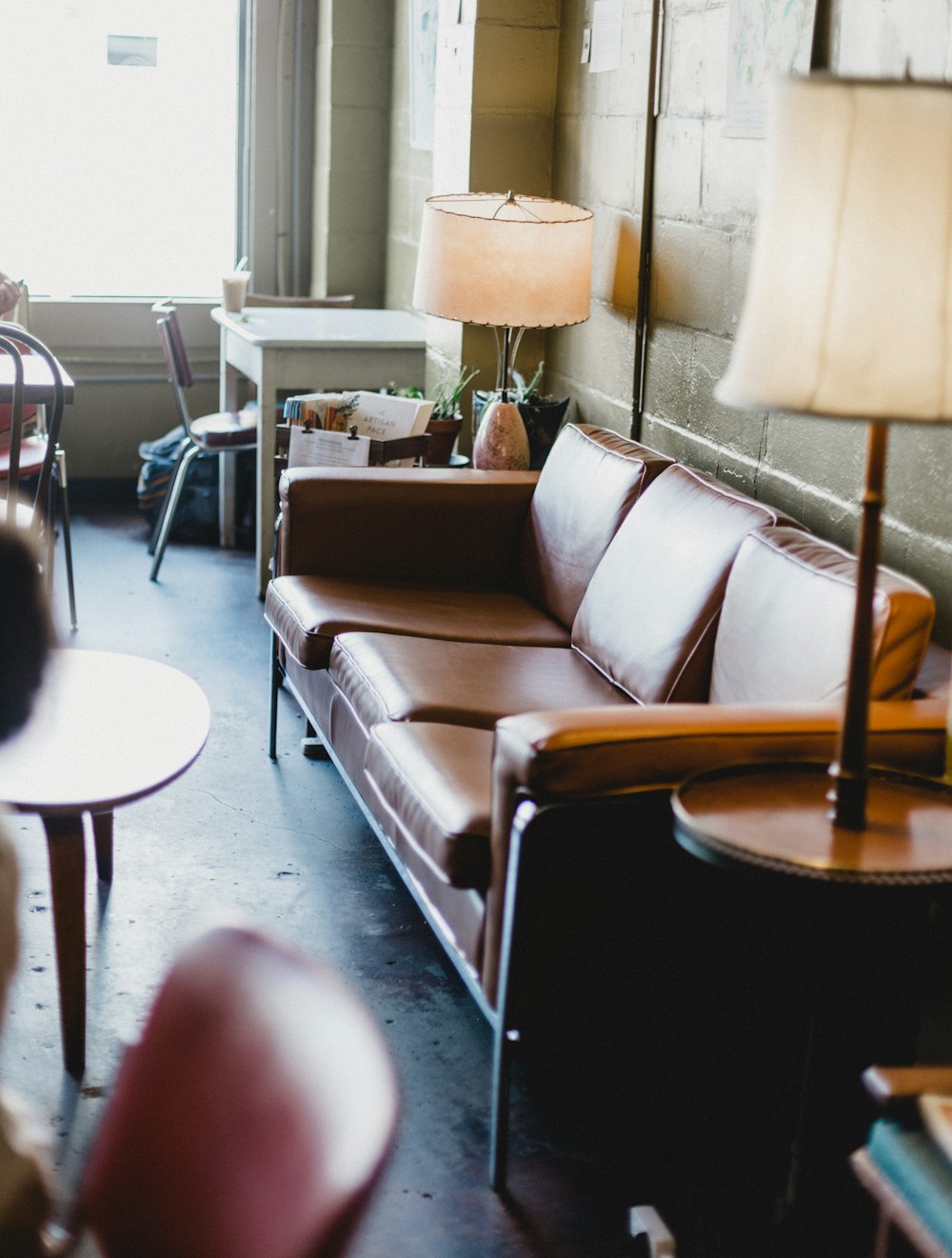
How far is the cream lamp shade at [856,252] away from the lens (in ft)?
4.72

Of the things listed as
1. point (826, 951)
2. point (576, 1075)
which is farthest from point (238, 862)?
point (826, 951)

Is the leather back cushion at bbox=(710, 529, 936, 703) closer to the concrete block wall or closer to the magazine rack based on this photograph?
the concrete block wall

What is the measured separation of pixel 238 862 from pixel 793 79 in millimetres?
1943

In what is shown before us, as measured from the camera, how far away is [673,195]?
3.31 meters

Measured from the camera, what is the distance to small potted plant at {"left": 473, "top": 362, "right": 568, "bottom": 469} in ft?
12.1

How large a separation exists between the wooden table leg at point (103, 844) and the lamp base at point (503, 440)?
131cm

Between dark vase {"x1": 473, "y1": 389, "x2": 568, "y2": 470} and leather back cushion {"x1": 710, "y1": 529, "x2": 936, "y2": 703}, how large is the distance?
140cm

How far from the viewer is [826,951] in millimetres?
1933

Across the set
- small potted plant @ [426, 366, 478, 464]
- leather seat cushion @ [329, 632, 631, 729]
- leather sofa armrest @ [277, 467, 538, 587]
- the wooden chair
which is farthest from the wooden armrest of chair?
small potted plant @ [426, 366, 478, 464]

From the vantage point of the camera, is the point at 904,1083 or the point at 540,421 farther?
the point at 540,421

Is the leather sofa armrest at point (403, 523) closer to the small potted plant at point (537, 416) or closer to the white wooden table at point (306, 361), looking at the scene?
the small potted plant at point (537, 416)

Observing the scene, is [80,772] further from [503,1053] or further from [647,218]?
[647,218]

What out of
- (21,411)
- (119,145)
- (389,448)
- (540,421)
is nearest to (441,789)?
(21,411)

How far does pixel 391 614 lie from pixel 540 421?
2.93ft
